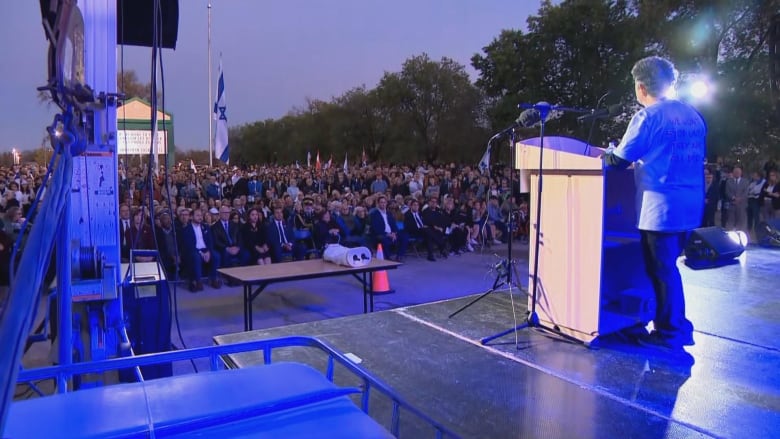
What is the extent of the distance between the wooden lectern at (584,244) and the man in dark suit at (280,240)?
556cm

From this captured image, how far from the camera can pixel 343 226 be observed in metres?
9.59

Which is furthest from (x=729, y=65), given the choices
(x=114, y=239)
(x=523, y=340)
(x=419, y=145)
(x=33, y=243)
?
(x=33, y=243)

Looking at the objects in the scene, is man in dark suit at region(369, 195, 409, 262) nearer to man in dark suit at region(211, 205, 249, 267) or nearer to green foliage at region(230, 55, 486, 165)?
man in dark suit at region(211, 205, 249, 267)

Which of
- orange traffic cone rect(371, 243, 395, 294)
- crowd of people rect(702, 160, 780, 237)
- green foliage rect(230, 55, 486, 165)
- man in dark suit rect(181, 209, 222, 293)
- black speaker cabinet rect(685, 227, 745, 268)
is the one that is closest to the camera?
black speaker cabinet rect(685, 227, 745, 268)

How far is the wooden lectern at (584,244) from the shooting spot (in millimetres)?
3387

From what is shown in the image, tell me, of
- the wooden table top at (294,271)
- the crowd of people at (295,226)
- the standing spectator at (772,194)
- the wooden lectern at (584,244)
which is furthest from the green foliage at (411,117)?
the wooden lectern at (584,244)

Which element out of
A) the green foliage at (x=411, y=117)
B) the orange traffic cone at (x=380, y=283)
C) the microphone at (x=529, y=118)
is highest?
the green foliage at (x=411, y=117)

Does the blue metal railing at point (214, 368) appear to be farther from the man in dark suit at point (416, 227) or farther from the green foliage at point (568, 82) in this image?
the green foliage at point (568, 82)

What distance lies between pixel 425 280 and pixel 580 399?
5.53m

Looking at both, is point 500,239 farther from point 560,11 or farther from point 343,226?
point 560,11

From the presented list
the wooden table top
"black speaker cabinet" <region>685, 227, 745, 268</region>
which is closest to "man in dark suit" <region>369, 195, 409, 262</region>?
the wooden table top

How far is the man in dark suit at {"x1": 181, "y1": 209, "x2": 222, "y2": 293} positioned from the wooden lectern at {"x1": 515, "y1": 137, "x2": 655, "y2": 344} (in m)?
5.48

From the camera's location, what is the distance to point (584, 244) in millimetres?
3439

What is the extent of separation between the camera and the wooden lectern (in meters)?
3.39
